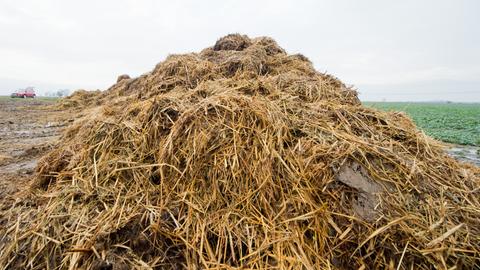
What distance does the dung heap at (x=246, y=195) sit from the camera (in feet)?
5.23

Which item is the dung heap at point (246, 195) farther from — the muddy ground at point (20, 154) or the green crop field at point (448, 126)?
the green crop field at point (448, 126)

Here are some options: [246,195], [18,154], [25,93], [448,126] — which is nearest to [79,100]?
A: [18,154]

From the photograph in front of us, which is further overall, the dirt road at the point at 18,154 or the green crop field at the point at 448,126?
the green crop field at the point at 448,126

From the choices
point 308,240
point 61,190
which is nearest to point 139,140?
point 61,190

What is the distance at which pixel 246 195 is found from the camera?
6.06ft

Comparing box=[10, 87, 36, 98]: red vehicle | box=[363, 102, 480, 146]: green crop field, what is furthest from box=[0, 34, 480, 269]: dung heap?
box=[10, 87, 36, 98]: red vehicle

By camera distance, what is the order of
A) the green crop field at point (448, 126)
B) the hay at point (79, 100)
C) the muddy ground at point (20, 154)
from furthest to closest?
the hay at point (79, 100) < the green crop field at point (448, 126) < the muddy ground at point (20, 154)

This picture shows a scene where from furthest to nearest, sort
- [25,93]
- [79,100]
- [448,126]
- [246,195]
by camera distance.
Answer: [25,93]
[79,100]
[448,126]
[246,195]

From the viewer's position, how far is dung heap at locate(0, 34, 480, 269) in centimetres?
159

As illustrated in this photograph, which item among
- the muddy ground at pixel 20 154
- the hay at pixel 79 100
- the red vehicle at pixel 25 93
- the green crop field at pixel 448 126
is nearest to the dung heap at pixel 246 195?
the muddy ground at pixel 20 154

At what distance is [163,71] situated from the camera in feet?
12.9

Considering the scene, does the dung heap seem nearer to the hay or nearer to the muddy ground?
the muddy ground

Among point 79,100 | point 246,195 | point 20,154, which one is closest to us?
point 246,195

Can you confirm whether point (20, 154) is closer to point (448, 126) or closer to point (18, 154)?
point (18, 154)
